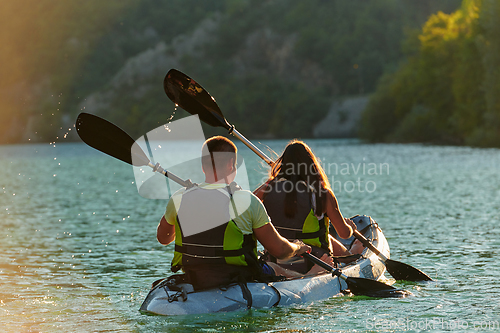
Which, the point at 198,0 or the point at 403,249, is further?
the point at 198,0

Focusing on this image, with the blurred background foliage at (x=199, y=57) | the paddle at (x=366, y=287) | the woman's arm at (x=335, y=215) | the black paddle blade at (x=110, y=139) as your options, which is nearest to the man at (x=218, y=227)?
the woman's arm at (x=335, y=215)

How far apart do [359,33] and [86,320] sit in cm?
12497

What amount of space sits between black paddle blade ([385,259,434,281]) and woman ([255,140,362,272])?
1735 mm

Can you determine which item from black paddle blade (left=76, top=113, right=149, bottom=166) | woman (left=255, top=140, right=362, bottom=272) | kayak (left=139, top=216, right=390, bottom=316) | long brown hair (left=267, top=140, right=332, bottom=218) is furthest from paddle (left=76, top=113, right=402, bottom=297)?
long brown hair (left=267, top=140, right=332, bottom=218)

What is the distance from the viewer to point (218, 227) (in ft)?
20.6

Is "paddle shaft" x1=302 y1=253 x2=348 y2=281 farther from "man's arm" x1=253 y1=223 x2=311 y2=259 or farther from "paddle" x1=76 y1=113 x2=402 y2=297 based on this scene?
"man's arm" x1=253 y1=223 x2=311 y2=259

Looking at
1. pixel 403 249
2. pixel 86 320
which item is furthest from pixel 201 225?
pixel 403 249

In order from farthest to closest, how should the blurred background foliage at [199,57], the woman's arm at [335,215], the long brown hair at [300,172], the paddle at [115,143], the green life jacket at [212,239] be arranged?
the blurred background foliage at [199,57], the paddle at [115,143], the woman's arm at [335,215], the long brown hair at [300,172], the green life jacket at [212,239]

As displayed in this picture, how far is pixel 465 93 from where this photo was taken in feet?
178

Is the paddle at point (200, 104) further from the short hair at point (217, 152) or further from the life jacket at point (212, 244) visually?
the short hair at point (217, 152)

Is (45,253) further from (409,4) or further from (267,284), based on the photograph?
(409,4)

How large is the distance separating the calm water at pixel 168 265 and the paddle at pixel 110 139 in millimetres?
1798

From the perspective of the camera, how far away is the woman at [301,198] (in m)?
6.93

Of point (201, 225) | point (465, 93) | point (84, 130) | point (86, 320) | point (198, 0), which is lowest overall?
point (86, 320)
